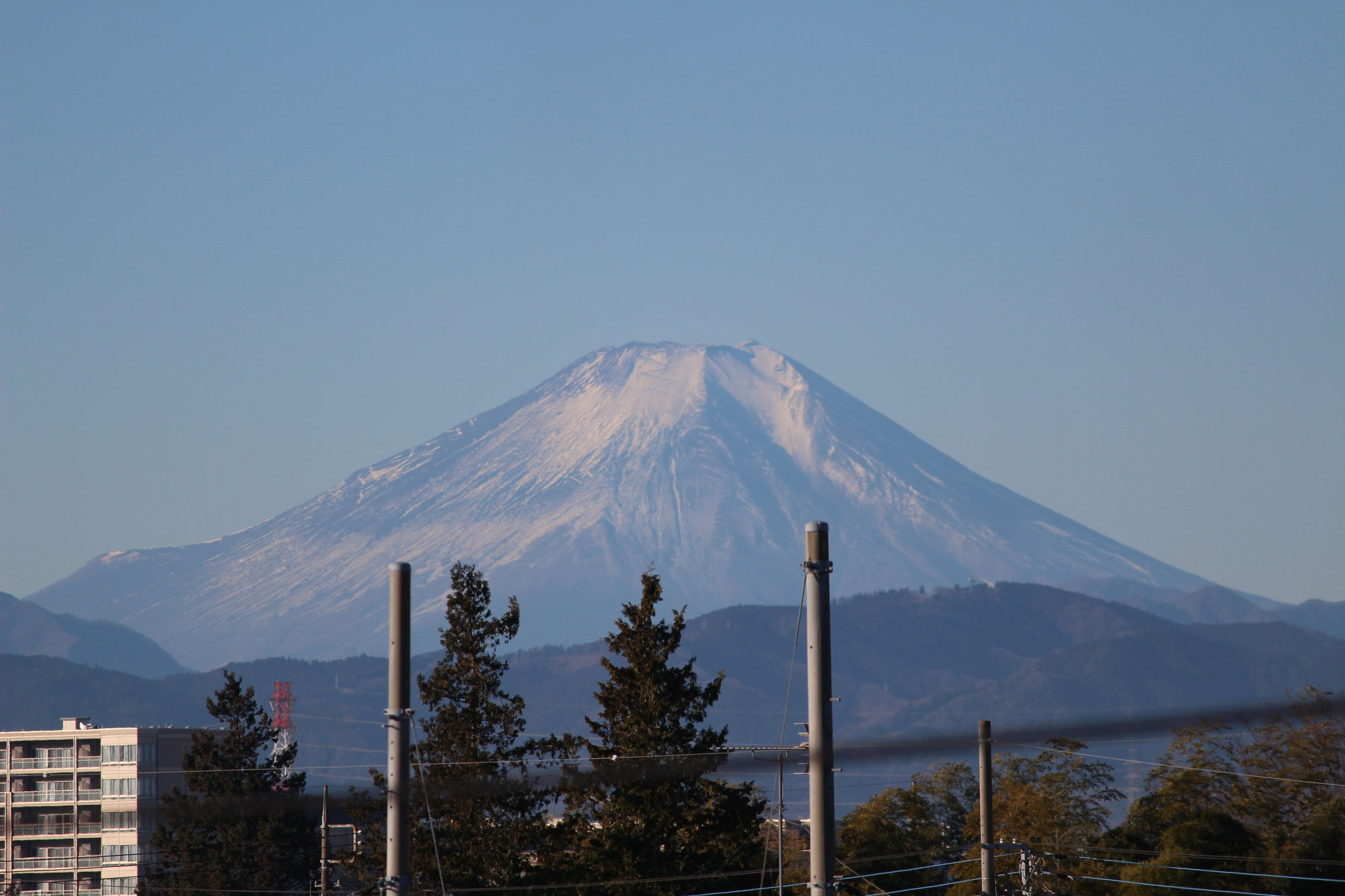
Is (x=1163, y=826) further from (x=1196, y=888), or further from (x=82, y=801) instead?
(x=82, y=801)

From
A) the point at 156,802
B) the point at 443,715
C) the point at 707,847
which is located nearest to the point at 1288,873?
the point at 707,847

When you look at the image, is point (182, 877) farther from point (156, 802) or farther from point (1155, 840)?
point (1155, 840)

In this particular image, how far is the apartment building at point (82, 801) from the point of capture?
113125 mm

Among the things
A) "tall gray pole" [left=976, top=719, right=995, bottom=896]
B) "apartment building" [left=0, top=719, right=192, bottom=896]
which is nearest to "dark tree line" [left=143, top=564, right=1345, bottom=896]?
"tall gray pole" [left=976, top=719, right=995, bottom=896]

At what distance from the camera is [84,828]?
118m

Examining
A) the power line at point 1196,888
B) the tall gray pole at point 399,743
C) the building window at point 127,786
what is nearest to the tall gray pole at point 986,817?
the tall gray pole at point 399,743

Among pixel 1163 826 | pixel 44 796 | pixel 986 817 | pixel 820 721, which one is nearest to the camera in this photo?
pixel 820 721

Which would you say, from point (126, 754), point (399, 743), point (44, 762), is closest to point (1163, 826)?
point (399, 743)

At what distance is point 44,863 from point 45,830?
3.56 m

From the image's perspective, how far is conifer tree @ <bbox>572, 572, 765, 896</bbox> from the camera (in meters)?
44.9

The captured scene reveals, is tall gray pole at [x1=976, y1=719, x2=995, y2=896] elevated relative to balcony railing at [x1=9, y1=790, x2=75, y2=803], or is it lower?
elevated

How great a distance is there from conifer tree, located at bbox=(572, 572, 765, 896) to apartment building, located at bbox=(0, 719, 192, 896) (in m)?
76.7

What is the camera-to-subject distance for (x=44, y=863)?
114438 mm

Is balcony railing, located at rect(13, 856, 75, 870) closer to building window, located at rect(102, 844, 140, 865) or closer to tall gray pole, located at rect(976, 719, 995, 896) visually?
building window, located at rect(102, 844, 140, 865)
